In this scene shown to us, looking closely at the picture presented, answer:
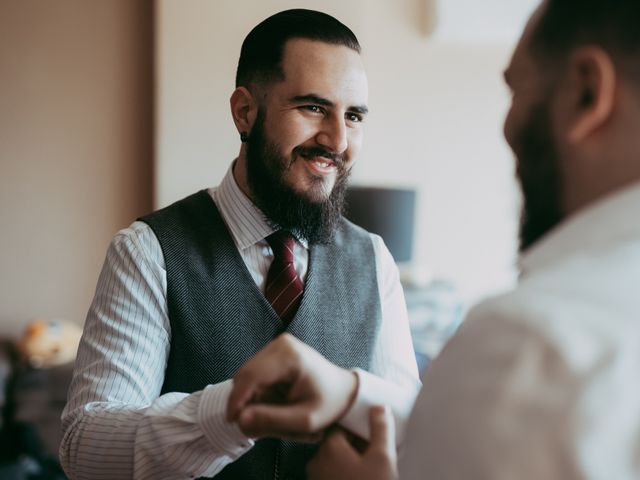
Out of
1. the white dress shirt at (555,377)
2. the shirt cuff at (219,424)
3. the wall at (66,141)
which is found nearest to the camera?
the white dress shirt at (555,377)

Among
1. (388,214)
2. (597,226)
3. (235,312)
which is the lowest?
(388,214)

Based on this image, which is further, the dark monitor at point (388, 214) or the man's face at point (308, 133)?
the dark monitor at point (388, 214)

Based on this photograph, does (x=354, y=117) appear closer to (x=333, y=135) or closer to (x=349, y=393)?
(x=333, y=135)

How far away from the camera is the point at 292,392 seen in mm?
847

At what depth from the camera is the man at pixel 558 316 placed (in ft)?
1.88

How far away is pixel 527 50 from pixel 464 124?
3198 mm

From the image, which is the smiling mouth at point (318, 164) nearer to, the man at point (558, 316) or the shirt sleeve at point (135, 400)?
the shirt sleeve at point (135, 400)

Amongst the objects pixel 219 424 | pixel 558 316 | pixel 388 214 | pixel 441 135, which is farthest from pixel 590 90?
pixel 441 135

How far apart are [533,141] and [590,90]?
10cm

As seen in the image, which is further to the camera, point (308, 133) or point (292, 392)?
point (308, 133)

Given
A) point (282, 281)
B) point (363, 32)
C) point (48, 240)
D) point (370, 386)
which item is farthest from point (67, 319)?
point (370, 386)

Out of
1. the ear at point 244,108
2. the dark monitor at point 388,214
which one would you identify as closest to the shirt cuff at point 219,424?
the ear at point 244,108

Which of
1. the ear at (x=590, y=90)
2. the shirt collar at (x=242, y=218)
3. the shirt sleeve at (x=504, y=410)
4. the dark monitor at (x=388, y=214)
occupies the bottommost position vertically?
the dark monitor at (x=388, y=214)

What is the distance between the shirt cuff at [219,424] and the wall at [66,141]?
97.0 inches
